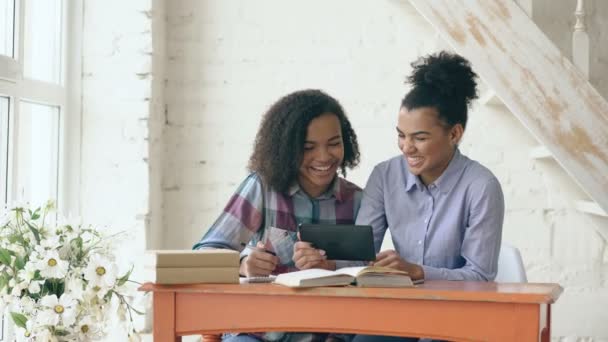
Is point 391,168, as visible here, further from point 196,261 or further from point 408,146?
point 196,261

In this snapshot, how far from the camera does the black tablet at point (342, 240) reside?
231 centimetres

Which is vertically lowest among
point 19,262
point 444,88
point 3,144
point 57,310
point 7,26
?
point 57,310

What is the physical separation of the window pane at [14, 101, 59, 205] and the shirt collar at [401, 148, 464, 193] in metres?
1.29

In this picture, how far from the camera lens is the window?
301cm

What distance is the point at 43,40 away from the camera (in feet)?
11.2

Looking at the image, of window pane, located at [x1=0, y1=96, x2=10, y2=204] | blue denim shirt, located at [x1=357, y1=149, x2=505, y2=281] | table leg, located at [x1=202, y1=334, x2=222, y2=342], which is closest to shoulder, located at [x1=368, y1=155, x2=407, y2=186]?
blue denim shirt, located at [x1=357, y1=149, x2=505, y2=281]

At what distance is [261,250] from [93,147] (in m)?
1.34

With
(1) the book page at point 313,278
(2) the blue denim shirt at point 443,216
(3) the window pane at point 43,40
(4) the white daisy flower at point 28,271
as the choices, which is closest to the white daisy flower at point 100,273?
(4) the white daisy flower at point 28,271

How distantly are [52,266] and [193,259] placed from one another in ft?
1.05

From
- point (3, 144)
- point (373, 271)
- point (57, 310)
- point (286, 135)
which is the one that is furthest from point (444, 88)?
point (3, 144)

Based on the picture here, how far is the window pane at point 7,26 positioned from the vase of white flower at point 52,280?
96 cm

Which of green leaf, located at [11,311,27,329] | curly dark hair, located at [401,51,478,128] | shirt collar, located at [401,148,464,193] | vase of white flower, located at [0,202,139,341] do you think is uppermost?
curly dark hair, located at [401,51,478,128]

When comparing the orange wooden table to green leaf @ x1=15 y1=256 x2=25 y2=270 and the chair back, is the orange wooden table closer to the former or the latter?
green leaf @ x1=15 y1=256 x2=25 y2=270

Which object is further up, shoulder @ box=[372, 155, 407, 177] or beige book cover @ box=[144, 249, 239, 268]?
shoulder @ box=[372, 155, 407, 177]
